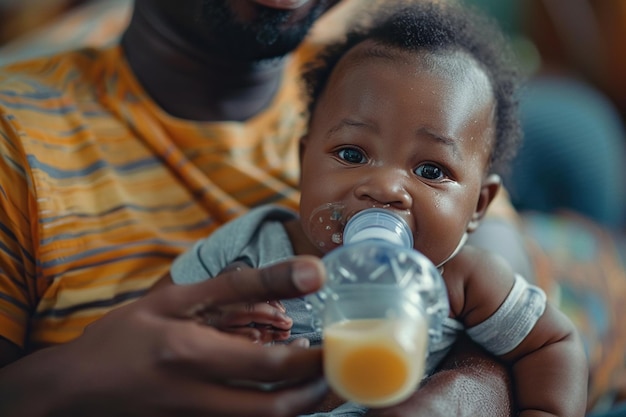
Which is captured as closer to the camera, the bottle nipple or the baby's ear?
the bottle nipple

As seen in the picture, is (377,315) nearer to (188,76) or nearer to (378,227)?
(378,227)

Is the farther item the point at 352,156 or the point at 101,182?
the point at 101,182

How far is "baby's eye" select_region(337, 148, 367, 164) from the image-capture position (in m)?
0.97

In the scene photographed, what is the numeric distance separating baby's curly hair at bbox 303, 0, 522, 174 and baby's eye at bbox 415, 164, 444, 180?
0.17 meters

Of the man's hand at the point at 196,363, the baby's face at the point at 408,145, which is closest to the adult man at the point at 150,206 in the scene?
the man's hand at the point at 196,363

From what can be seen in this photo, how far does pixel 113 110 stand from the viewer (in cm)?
130

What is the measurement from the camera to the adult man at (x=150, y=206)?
0.71 m

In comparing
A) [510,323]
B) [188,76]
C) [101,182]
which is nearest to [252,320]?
[510,323]

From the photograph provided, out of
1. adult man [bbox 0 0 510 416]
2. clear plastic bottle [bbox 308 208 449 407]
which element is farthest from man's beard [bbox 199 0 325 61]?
clear plastic bottle [bbox 308 208 449 407]

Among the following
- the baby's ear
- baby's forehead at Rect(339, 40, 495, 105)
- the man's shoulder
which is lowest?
the man's shoulder

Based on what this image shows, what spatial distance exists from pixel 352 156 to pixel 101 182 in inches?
17.6

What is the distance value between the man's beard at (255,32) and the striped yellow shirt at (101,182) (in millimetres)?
133

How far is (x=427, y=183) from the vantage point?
0.96 metres

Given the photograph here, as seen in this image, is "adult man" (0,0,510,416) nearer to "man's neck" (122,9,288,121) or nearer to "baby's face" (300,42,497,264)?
"man's neck" (122,9,288,121)
